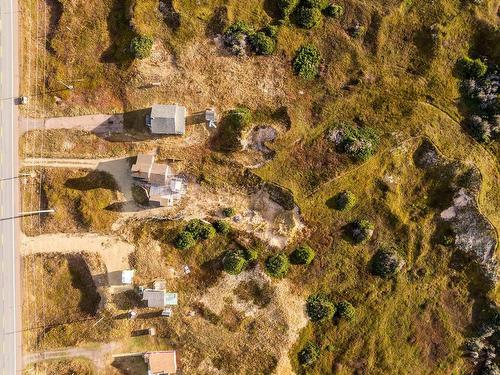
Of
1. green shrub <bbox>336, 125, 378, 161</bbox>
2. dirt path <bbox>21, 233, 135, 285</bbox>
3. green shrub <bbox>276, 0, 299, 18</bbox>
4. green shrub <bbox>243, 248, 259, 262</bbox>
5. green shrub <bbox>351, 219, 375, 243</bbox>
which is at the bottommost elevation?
dirt path <bbox>21, 233, 135, 285</bbox>

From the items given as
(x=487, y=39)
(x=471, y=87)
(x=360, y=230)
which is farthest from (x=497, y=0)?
(x=360, y=230)

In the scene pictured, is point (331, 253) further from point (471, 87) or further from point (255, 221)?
point (471, 87)

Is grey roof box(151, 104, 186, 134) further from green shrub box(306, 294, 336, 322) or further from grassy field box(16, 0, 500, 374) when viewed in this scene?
green shrub box(306, 294, 336, 322)

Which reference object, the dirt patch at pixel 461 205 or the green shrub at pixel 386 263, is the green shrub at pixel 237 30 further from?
the green shrub at pixel 386 263

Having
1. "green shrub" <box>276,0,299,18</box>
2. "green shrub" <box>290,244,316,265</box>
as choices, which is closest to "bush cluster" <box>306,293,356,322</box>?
"green shrub" <box>290,244,316,265</box>

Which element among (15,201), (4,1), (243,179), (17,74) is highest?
(4,1)
